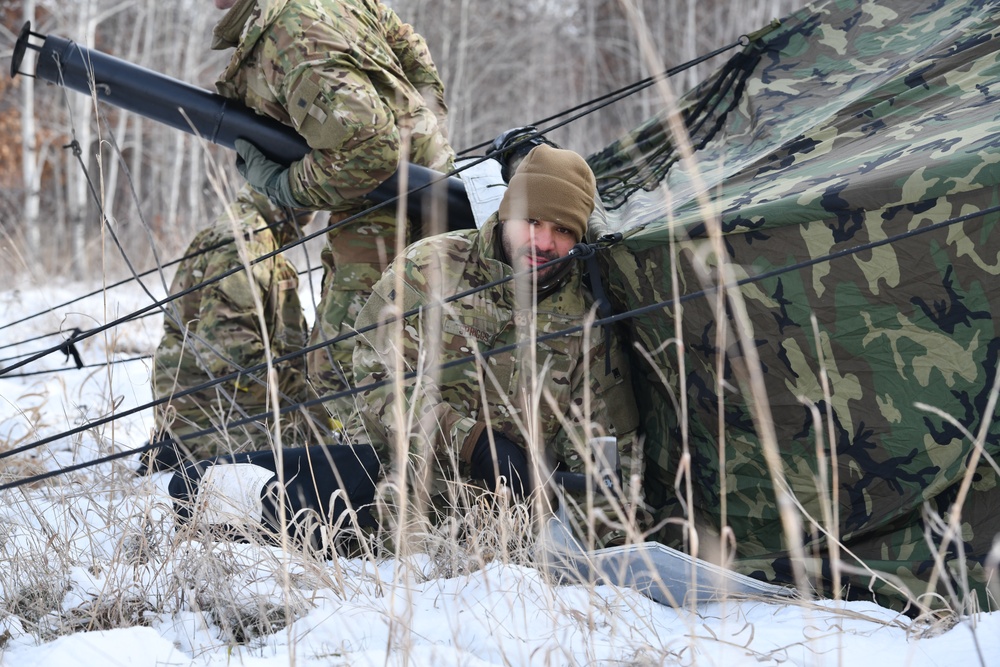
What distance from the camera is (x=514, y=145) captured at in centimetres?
302

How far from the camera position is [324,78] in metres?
2.80

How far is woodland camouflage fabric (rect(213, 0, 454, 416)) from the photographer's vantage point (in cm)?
283

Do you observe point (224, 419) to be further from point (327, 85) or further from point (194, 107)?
point (327, 85)

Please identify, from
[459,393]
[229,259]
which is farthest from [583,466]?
[229,259]

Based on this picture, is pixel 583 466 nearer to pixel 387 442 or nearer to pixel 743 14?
pixel 387 442

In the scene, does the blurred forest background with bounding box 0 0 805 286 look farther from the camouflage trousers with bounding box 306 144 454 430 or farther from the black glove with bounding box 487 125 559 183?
the black glove with bounding box 487 125 559 183

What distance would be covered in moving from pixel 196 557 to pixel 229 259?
1.84m

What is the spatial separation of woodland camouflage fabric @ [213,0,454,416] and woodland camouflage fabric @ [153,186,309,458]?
15.6 inches

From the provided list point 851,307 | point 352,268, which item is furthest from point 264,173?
point 851,307

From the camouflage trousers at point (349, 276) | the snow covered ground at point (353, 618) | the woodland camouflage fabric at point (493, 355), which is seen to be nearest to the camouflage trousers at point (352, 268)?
the camouflage trousers at point (349, 276)

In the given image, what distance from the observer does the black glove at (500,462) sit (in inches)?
A: 99.3

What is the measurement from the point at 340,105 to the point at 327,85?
7 centimetres

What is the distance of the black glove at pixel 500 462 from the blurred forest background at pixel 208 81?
22.8 ft

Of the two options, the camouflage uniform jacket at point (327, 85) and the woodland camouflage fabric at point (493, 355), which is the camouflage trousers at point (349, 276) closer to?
the camouflage uniform jacket at point (327, 85)
